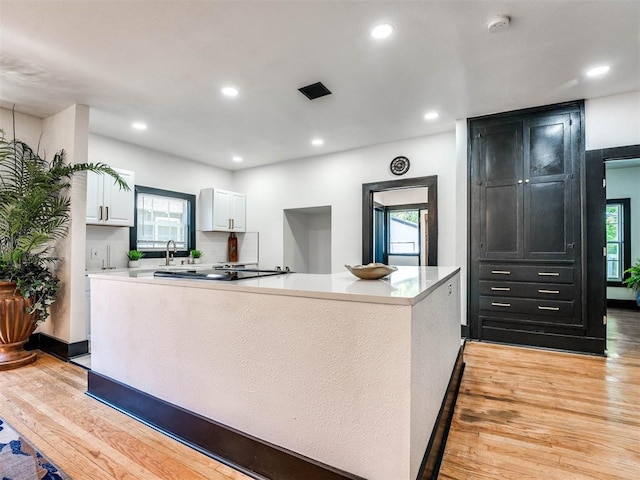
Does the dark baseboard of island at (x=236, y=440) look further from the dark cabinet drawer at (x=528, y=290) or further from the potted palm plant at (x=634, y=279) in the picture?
the potted palm plant at (x=634, y=279)

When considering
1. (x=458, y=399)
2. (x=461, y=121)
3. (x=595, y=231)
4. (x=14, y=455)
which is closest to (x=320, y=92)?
(x=461, y=121)

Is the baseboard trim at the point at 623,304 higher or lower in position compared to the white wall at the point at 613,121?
lower

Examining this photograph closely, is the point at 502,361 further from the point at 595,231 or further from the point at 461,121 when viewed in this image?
the point at 461,121

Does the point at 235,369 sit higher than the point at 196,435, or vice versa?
the point at 235,369

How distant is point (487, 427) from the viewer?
2.00m

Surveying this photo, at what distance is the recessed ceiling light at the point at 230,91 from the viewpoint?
3129 mm

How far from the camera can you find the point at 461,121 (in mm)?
3957

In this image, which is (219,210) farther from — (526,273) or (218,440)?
(526,273)

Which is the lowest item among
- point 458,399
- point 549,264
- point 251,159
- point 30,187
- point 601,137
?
point 458,399

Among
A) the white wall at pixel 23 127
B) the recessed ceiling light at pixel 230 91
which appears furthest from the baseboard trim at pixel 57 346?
the recessed ceiling light at pixel 230 91

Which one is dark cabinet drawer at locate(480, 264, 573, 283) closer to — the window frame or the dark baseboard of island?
the dark baseboard of island

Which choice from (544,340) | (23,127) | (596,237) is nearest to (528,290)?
(544,340)

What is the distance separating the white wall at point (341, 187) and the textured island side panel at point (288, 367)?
319cm

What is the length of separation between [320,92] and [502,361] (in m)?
3.26
